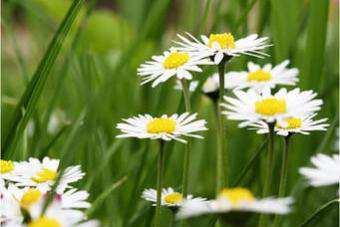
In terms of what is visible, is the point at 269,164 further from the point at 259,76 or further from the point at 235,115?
the point at 259,76

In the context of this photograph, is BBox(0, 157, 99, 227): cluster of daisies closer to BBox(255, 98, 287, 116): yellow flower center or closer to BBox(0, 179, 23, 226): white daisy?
BBox(0, 179, 23, 226): white daisy

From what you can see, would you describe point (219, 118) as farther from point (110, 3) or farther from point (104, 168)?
point (110, 3)

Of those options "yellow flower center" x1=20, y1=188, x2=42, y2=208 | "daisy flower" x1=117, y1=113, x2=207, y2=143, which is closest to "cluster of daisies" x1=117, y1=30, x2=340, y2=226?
"daisy flower" x1=117, y1=113, x2=207, y2=143

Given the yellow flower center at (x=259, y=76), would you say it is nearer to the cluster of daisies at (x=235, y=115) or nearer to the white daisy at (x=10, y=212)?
the cluster of daisies at (x=235, y=115)

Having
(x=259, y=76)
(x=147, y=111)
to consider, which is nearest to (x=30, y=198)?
(x=259, y=76)

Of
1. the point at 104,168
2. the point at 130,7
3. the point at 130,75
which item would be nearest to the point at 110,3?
the point at 130,7

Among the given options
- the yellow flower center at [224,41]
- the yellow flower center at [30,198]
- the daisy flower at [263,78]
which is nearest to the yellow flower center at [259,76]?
the daisy flower at [263,78]
